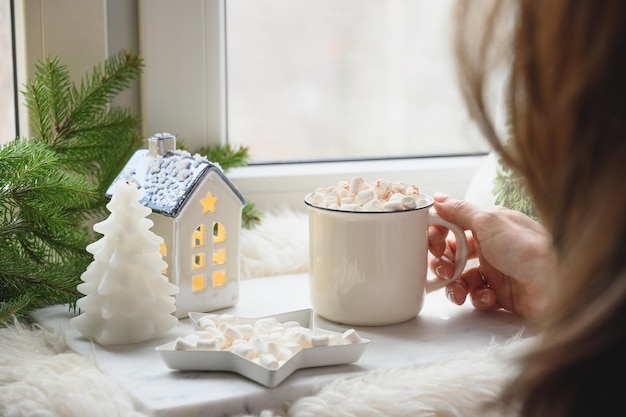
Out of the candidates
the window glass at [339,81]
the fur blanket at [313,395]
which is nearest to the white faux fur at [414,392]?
the fur blanket at [313,395]

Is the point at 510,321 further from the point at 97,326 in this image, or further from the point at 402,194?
the point at 97,326

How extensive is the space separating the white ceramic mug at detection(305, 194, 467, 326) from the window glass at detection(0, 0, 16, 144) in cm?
61

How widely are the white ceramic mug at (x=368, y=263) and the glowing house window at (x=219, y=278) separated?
13 cm

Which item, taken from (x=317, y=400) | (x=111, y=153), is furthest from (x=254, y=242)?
(x=317, y=400)

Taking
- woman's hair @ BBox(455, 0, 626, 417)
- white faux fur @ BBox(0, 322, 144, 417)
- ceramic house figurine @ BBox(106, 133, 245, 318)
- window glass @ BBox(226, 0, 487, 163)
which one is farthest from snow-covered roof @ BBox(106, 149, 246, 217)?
woman's hair @ BBox(455, 0, 626, 417)

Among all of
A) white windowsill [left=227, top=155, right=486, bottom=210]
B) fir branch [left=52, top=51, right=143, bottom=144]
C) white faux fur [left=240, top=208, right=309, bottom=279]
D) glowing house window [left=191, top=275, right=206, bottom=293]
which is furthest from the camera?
white windowsill [left=227, top=155, right=486, bottom=210]

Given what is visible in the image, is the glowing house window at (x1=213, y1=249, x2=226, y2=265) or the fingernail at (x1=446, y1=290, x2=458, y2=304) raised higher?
the glowing house window at (x1=213, y1=249, x2=226, y2=265)

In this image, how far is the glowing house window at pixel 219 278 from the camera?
1.14 metres

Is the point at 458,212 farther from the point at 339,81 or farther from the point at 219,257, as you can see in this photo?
the point at 339,81

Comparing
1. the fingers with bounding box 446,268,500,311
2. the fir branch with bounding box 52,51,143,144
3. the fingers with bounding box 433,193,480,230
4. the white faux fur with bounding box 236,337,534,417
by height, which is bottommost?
the white faux fur with bounding box 236,337,534,417

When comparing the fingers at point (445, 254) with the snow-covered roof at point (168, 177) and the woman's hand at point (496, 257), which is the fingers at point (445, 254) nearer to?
the woman's hand at point (496, 257)

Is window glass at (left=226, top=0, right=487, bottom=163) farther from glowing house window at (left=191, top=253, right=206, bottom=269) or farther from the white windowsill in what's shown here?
glowing house window at (left=191, top=253, right=206, bottom=269)

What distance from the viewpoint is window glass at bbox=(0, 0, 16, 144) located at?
4.50ft

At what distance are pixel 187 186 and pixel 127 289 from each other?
5.9 inches
